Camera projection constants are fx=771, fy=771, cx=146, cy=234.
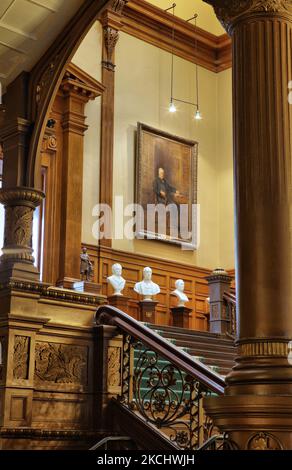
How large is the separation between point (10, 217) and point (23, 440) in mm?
1962

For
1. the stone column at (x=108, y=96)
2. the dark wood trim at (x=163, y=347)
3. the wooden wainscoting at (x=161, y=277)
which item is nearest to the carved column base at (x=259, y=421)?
the dark wood trim at (x=163, y=347)

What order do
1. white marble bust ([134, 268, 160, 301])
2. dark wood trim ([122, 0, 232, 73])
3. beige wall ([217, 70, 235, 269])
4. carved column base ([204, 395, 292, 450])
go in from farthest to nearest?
beige wall ([217, 70, 235, 269])
dark wood trim ([122, 0, 232, 73])
white marble bust ([134, 268, 160, 301])
carved column base ([204, 395, 292, 450])

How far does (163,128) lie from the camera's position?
51.6 feet

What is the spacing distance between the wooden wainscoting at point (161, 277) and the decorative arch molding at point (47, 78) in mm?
6508

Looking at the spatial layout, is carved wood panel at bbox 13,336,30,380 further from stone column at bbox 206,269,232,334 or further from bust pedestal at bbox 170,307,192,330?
bust pedestal at bbox 170,307,192,330

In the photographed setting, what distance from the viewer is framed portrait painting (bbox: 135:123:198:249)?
14820 mm

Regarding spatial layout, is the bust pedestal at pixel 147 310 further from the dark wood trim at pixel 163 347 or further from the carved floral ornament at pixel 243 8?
the carved floral ornament at pixel 243 8

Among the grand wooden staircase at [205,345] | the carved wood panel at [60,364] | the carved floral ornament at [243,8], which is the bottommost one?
the carved wood panel at [60,364]

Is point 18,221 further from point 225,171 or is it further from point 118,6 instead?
point 225,171

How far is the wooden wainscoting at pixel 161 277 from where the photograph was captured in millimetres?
13672

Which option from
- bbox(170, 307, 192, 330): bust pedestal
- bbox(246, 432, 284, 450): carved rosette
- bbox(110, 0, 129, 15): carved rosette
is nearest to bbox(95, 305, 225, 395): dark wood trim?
bbox(246, 432, 284, 450): carved rosette

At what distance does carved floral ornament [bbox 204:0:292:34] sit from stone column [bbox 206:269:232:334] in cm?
820

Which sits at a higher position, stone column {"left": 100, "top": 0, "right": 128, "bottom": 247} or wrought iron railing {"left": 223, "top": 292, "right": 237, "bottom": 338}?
stone column {"left": 100, "top": 0, "right": 128, "bottom": 247}

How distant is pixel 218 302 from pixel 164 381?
215 inches
